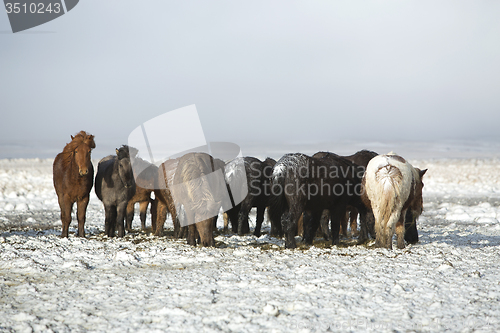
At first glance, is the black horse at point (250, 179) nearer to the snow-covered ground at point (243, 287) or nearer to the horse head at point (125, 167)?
the snow-covered ground at point (243, 287)

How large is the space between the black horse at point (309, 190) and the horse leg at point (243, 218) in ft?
3.01

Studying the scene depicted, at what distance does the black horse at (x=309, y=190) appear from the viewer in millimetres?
7855

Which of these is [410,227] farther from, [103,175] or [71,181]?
[71,181]

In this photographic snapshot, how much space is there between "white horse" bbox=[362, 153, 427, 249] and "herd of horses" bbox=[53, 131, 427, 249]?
0.06 ft

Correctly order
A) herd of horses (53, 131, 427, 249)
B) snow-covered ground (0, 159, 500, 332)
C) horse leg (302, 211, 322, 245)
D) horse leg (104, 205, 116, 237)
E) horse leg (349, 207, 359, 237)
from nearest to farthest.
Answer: snow-covered ground (0, 159, 500, 332), herd of horses (53, 131, 427, 249), horse leg (302, 211, 322, 245), horse leg (104, 205, 116, 237), horse leg (349, 207, 359, 237)

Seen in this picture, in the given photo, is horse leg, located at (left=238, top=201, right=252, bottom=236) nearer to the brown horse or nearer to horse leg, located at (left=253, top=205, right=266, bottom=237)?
horse leg, located at (left=253, top=205, right=266, bottom=237)

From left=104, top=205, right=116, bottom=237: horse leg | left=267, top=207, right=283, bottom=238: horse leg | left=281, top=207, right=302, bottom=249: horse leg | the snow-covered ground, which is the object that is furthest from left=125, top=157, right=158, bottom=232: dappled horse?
left=281, top=207, right=302, bottom=249: horse leg

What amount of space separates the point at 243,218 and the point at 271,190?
6.79ft

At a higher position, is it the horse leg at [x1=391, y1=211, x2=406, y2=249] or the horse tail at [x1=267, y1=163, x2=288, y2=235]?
the horse tail at [x1=267, y1=163, x2=288, y2=235]

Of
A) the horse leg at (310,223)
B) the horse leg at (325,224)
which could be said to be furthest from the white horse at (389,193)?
the horse leg at (325,224)

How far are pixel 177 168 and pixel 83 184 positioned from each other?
245 cm

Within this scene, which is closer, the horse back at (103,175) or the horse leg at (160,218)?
the horse back at (103,175)

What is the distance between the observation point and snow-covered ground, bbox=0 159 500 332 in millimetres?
3902

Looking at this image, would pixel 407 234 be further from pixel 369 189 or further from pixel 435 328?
pixel 435 328
